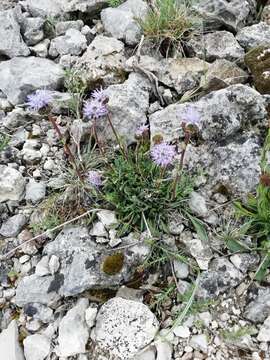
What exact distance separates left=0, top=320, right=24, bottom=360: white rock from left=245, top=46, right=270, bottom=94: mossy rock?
8.50 feet

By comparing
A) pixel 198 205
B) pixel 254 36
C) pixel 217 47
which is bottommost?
pixel 198 205

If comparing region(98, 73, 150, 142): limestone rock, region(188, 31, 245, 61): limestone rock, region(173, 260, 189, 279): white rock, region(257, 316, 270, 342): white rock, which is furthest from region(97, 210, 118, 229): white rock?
region(188, 31, 245, 61): limestone rock

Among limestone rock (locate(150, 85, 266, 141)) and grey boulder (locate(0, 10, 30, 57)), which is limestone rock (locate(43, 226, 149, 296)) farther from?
grey boulder (locate(0, 10, 30, 57))

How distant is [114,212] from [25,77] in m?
1.61

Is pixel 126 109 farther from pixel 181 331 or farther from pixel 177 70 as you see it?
pixel 181 331

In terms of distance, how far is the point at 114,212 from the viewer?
351cm

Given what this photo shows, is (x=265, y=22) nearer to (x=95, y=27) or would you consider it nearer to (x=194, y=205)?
(x=95, y=27)

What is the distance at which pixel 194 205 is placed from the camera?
3480 millimetres

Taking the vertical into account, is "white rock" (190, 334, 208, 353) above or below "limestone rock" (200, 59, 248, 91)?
below

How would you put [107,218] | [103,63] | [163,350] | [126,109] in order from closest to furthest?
[163,350] < [107,218] < [126,109] < [103,63]

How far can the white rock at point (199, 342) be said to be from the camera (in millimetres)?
3010

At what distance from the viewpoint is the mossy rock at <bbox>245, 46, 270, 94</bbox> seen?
155 inches

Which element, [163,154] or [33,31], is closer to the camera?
[163,154]

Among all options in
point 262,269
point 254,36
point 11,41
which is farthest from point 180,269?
point 11,41
